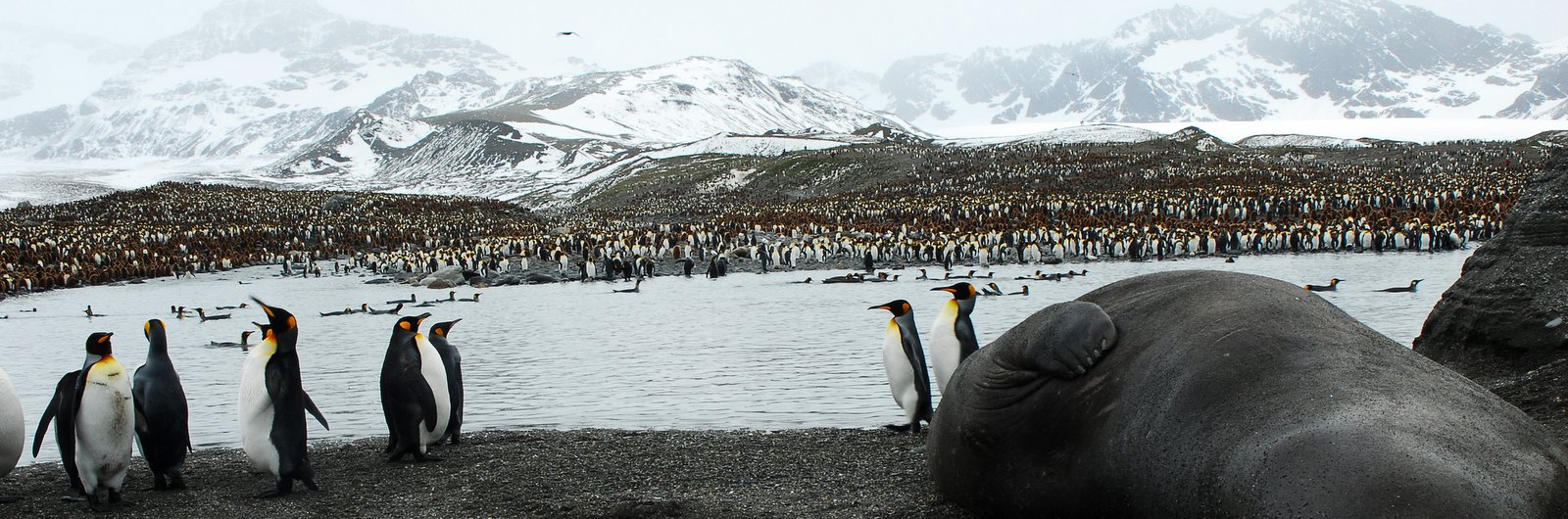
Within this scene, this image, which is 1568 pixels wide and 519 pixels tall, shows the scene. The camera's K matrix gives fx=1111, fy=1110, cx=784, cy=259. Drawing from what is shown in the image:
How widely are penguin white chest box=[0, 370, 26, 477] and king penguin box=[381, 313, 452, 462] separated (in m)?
2.08

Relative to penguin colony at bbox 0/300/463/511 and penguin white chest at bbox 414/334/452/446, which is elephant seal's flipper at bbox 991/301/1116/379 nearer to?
penguin colony at bbox 0/300/463/511

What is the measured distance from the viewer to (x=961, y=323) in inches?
306

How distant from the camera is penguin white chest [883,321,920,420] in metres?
7.92

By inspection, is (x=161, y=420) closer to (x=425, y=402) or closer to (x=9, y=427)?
(x=9, y=427)

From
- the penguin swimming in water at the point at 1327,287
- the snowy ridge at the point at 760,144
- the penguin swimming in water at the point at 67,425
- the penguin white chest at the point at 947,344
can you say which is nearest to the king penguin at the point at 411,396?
the penguin swimming in water at the point at 67,425

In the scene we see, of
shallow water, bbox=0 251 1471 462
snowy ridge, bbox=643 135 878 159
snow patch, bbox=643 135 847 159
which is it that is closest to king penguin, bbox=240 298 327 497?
shallow water, bbox=0 251 1471 462

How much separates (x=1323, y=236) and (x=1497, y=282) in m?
27.4

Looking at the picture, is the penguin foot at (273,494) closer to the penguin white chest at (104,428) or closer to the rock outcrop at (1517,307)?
the penguin white chest at (104,428)

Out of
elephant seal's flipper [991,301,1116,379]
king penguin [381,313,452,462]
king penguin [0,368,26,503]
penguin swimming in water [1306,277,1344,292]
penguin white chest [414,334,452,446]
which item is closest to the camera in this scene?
elephant seal's flipper [991,301,1116,379]

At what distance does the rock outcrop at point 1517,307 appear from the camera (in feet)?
18.7

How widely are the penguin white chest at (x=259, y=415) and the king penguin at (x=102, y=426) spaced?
64cm

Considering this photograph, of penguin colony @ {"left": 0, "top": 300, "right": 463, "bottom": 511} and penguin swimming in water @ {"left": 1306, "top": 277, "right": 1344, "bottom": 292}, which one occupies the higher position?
penguin colony @ {"left": 0, "top": 300, "right": 463, "bottom": 511}

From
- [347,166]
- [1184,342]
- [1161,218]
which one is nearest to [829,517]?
[1184,342]

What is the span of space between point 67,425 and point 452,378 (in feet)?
8.16
